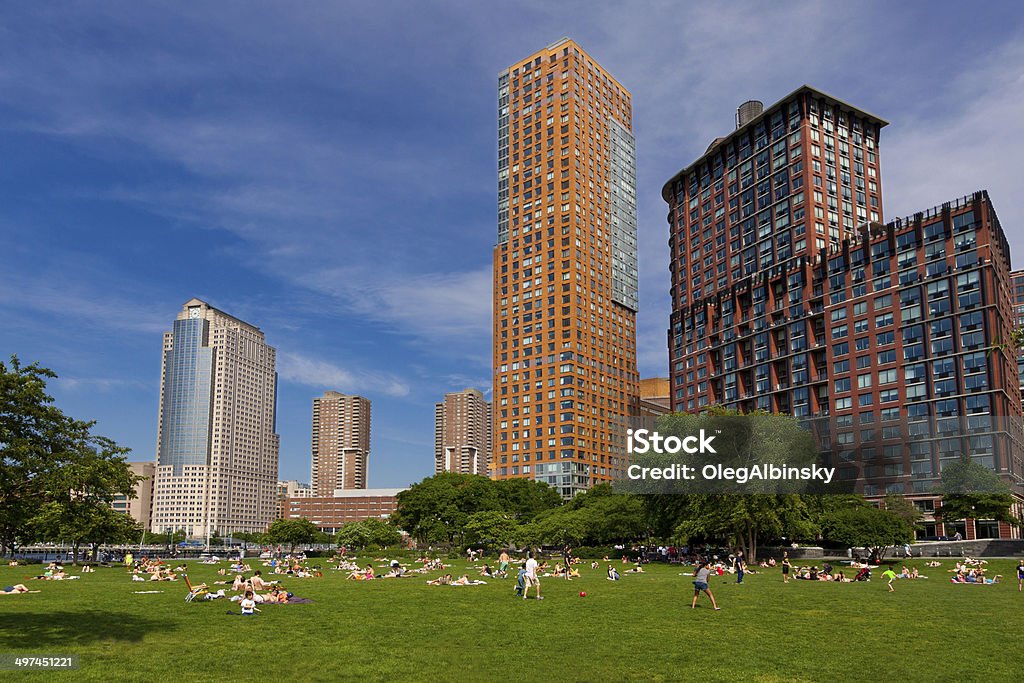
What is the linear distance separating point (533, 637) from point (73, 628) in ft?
48.6

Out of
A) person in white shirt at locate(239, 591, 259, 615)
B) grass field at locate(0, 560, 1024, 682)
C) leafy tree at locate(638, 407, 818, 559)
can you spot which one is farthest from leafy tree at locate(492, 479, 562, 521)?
person in white shirt at locate(239, 591, 259, 615)

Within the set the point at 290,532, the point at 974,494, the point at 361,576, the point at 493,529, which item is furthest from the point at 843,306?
the point at 290,532

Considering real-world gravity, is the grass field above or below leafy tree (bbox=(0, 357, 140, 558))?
below

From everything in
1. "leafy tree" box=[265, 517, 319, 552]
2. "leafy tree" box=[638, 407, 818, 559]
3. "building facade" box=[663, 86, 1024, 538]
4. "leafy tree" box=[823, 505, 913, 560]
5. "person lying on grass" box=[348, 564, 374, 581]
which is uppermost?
"building facade" box=[663, 86, 1024, 538]

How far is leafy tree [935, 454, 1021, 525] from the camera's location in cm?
9862

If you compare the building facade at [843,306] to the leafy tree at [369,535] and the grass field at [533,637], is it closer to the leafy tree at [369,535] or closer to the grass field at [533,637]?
the leafy tree at [369,535]

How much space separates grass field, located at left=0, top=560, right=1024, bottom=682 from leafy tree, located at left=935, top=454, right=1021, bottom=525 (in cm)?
6623

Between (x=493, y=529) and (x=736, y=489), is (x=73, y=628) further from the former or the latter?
(x=493, y=529)

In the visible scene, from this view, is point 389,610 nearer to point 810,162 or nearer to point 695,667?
point 695,667

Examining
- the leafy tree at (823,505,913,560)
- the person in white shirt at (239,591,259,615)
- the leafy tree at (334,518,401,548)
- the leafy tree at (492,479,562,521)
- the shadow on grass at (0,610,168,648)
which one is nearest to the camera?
the shadow on grass at (0,610,168,648)

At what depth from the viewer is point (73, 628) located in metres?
26.0

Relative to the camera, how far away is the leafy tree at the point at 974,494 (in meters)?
98.6

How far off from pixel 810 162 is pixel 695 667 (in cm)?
15401

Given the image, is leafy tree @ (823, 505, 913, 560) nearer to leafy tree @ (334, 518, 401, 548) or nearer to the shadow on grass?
the shadow on grass
